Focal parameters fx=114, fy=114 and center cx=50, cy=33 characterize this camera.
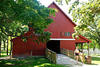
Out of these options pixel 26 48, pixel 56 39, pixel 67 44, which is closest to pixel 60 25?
pixel 56 39

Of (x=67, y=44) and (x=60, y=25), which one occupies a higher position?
(x=60, y=25)

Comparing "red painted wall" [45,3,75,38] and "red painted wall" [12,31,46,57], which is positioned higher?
"red painted wall" [45,3,75,38]

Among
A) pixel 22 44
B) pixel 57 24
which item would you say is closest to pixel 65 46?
pixel 57 24

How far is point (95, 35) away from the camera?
99.6ft

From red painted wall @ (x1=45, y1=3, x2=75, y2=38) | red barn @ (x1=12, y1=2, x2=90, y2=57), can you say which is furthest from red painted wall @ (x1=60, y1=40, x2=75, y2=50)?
red painted wall @ (x1=45, y1=3, x2=75, y2=38)

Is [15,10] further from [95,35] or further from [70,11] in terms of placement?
[95,35]

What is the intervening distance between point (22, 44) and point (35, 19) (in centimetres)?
1035

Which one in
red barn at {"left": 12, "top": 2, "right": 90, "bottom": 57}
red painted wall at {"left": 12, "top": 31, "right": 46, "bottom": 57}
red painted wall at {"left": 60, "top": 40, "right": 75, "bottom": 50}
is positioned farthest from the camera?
red painted wall at {"left": 60, "top": 40, "right": 75, "bottom": 50}

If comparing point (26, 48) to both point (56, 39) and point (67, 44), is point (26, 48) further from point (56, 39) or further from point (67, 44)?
point (67, 44)

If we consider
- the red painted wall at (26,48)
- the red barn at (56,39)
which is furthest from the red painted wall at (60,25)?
the red painted wall at (26,48)

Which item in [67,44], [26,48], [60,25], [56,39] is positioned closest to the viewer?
[26,48]

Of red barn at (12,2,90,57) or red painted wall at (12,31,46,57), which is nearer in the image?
red painted wall at (12,31,46,57)

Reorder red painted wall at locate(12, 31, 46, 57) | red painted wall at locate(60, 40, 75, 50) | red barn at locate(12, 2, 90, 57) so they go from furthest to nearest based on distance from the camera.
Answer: red painted wall at locate(60, 40, 75, 50) < red barn at locate(12, 2, 90, 57) < red painted wall at locate(12, 31, 46, 57)

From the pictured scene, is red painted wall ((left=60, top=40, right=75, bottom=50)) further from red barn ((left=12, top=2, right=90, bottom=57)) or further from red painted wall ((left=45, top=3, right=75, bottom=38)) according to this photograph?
red painted wall ((left=45, top=3, right=75, bottom=38))
